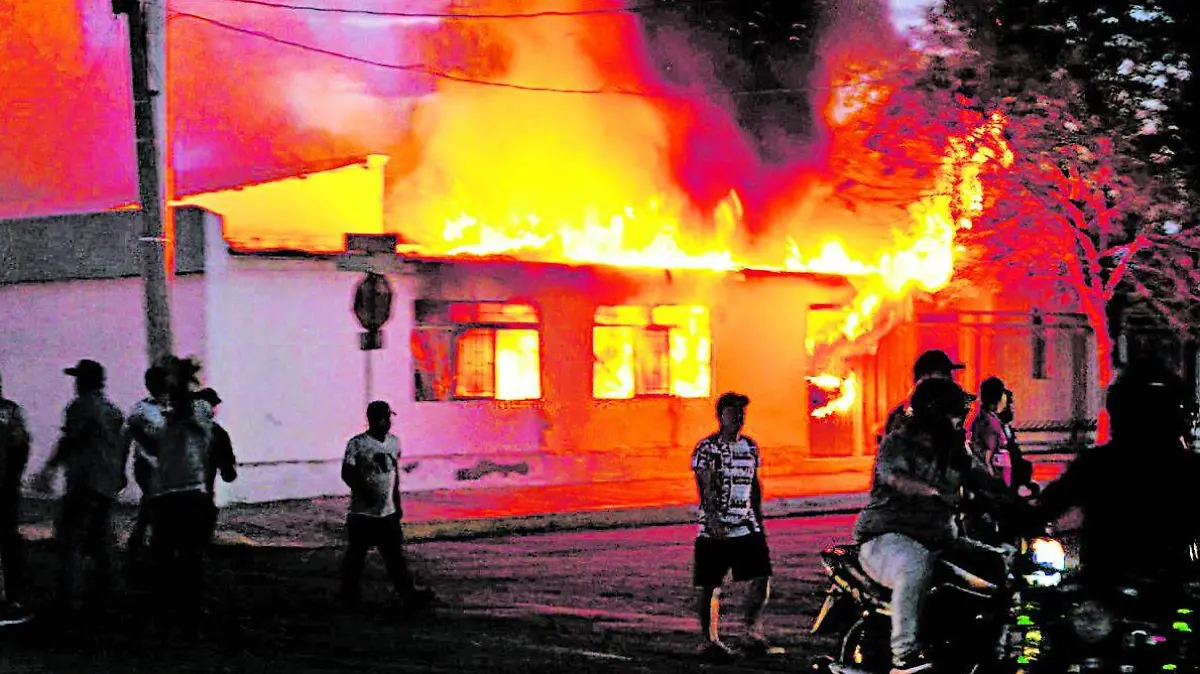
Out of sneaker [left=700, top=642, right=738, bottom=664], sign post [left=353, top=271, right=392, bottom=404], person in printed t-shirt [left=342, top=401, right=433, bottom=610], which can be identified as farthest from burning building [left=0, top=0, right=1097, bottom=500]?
sneaker [left=700, top=642, right=738, bottom=664]

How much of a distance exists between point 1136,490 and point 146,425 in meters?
9.30

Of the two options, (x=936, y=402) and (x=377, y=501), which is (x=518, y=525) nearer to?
(x=377, y=501)

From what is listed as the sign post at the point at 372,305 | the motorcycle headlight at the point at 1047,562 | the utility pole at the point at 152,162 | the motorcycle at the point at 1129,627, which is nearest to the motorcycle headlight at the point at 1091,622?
the motorcycle at the point at 1129,627

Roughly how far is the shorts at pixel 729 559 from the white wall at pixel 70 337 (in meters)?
11.6

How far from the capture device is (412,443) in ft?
70.8

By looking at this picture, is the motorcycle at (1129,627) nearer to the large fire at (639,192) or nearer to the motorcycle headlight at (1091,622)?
the motorcycle headlight at (1091,622)

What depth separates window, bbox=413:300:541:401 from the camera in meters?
21.9

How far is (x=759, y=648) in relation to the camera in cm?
976

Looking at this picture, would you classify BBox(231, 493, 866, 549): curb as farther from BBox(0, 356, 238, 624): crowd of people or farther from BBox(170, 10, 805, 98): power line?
BBox(170, 10, 805, 98): power line

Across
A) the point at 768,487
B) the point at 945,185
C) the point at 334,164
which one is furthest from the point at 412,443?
the point at 945,185

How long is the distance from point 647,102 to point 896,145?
5149mm

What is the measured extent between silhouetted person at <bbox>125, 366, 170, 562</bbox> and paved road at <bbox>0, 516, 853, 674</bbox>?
2.73 feet

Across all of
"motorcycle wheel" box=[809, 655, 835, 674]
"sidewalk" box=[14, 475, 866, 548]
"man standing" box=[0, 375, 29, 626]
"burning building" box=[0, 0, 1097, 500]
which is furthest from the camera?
"burning building" box=[0, 0, 1097, 500]

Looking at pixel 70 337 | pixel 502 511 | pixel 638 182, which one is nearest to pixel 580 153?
pixel 638 182
